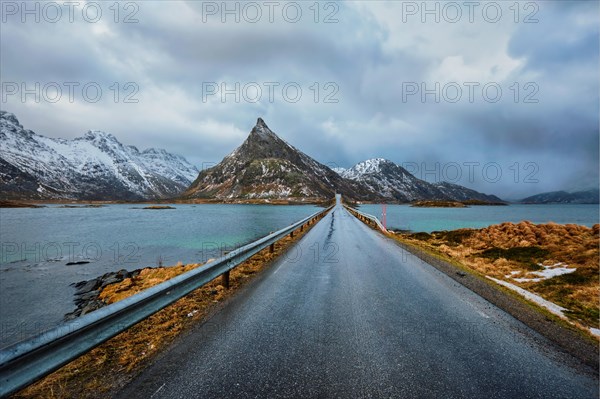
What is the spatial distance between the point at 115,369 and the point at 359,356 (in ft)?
10.8

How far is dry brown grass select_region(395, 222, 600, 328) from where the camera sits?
A: 798 cm

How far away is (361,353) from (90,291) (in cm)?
1509

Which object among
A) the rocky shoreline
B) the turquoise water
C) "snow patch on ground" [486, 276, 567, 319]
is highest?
"snow patch on ground" [486, 276, 567, 319]

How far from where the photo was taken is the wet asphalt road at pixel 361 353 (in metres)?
3.60

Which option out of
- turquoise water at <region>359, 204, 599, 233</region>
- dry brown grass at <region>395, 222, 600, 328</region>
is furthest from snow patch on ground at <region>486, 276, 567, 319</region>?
turquoise water at <region>359, 204, 599, 233</region>

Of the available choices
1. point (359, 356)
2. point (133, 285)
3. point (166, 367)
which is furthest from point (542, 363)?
point (133, 285)

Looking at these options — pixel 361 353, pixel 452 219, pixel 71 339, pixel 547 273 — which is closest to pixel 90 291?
pixel 71 339

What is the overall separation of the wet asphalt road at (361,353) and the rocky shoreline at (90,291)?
7953 millimetres

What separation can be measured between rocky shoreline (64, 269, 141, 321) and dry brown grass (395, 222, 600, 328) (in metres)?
14.5

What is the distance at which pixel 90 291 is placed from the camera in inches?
581

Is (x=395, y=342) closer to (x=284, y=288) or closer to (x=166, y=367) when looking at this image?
(x=166, y=367)

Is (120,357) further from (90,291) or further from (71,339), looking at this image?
(90,291)

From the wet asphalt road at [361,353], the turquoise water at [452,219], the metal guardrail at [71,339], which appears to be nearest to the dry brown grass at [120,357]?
the wet asphalt road at [361,353]

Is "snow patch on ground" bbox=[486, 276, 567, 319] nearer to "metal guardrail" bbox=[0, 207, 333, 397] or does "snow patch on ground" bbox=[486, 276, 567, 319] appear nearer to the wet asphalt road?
the wet asphalt road
